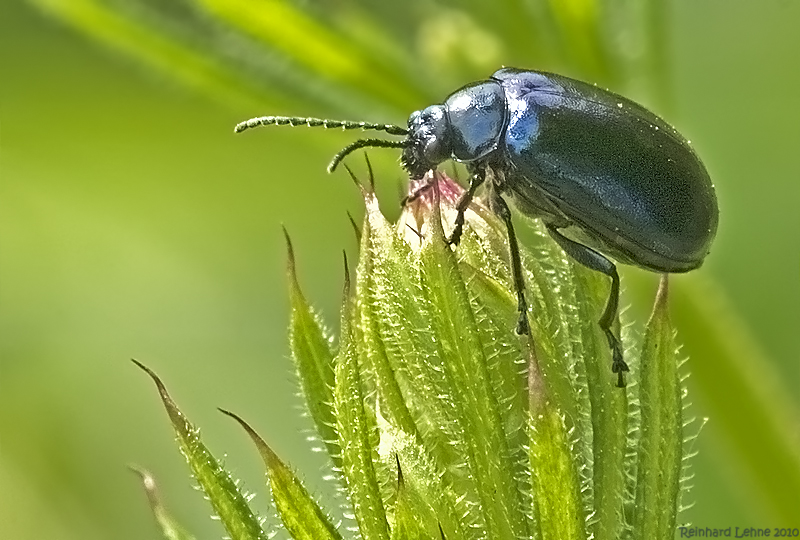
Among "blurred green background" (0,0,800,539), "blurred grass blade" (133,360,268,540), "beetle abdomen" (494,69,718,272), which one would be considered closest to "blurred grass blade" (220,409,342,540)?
"blurred grass blade" (133,360,268,540)

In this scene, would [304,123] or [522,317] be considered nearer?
[522,317]

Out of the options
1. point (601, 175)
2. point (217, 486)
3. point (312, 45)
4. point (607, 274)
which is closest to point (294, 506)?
point (217, 486)

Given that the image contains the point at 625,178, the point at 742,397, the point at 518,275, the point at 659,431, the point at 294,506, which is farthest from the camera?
the point at 742,397

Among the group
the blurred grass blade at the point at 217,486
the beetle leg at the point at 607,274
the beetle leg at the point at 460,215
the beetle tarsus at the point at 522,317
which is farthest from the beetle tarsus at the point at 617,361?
the blurred grass blade at the point at 217,486

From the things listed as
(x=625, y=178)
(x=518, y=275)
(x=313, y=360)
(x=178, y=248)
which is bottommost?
(x=313, y=360)

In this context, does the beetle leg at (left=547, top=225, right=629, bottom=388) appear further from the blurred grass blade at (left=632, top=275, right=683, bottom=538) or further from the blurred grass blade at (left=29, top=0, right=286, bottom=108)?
the blurred grass blade at (left=29, top=0, right=286, bottom=108)

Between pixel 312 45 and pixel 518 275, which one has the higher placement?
pixel 312 45

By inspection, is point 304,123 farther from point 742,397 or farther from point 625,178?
point 742,397
